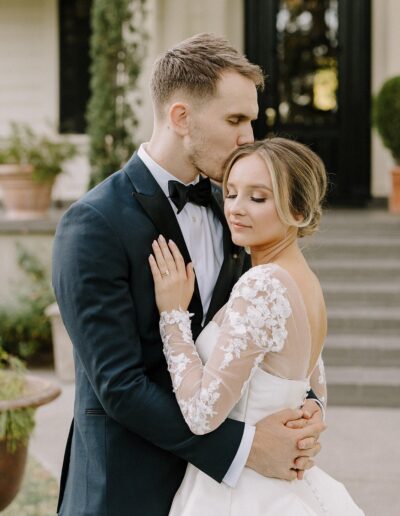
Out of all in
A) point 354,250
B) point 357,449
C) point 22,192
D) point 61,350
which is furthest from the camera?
point 22,192

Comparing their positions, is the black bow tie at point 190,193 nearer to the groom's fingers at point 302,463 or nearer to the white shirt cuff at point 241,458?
the white shirt cuff at point 241,458

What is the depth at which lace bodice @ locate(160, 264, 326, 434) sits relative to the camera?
2.27m

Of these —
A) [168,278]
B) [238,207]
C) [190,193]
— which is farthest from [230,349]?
[190,193]

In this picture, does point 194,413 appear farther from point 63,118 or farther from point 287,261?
point 63,118

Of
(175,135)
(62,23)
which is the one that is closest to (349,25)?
(62,23)

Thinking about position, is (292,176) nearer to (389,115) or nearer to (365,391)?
(365,391)

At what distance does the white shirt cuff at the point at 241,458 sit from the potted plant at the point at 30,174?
737 cm

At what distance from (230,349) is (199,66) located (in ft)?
2.36

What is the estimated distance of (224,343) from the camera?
90.1 inches

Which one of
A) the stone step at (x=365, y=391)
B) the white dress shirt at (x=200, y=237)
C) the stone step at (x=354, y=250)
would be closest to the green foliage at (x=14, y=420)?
the white dress shirt at (x=200, y=237)

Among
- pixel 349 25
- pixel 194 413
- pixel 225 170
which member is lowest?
pixel 194 413

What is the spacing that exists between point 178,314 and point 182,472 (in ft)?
1.45

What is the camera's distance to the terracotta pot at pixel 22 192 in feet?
31.0

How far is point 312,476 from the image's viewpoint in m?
2.54
